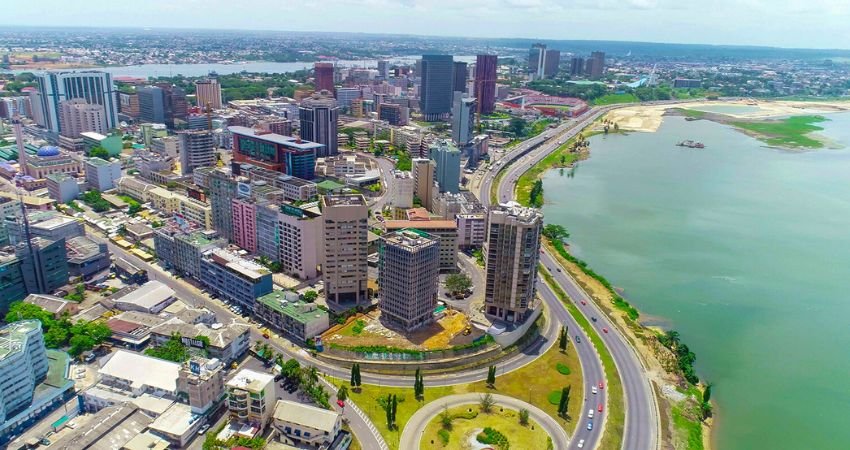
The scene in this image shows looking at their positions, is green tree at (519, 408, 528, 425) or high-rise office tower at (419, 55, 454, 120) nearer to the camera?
green tree at (519, 408, 528, 425)

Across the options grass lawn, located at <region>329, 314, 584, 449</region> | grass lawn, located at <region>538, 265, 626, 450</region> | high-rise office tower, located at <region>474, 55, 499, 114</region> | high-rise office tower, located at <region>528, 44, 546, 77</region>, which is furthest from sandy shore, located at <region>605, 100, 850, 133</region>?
grass lawn, located at <region>329, 314, 584, 449</region>

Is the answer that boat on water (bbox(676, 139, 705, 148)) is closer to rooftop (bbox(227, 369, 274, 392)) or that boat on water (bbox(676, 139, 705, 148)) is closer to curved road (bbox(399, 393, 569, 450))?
curved road (bbox(399, 393, 569, 450))

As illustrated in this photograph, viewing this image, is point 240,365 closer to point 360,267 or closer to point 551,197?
point 360,267

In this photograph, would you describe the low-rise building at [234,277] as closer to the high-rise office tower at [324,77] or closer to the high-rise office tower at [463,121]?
the high-rise office tower at [463,121]

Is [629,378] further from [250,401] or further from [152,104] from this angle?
[152,104]

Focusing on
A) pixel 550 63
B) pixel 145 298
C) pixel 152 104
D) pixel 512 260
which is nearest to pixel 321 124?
pixel 152 104
